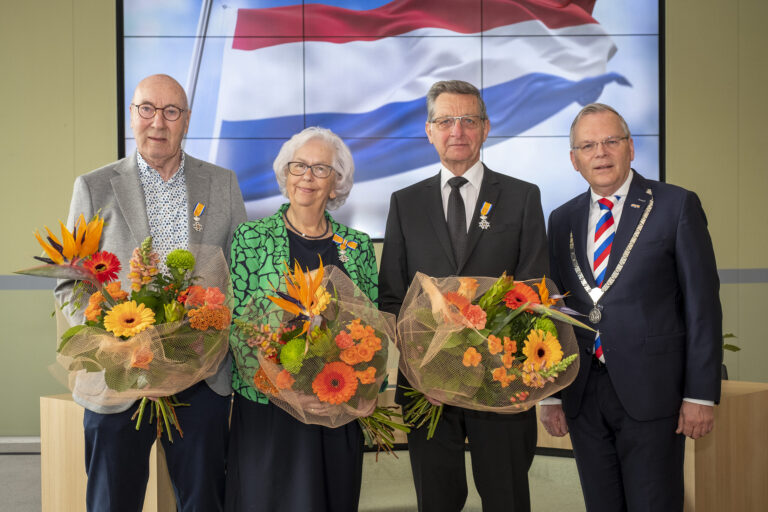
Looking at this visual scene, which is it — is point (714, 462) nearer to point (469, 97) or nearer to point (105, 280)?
point (469, 97)

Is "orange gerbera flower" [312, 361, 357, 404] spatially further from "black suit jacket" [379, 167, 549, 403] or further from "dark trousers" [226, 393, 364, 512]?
"black suit jacket" [379, 167, 549, 403]

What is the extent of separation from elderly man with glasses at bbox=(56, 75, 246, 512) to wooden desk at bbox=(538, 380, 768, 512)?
2.05 metres

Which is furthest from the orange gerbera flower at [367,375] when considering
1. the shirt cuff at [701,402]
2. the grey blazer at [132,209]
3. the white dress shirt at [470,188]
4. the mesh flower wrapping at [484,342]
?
the shirt cuff at [701,402]

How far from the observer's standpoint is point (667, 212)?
229 centimetres

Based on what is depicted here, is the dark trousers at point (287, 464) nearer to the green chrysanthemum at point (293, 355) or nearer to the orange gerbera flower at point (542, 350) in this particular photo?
the green chrysanthemum at point (293, 355)

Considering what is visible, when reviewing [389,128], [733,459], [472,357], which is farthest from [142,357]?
[389,128]

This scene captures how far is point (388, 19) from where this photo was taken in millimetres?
5496

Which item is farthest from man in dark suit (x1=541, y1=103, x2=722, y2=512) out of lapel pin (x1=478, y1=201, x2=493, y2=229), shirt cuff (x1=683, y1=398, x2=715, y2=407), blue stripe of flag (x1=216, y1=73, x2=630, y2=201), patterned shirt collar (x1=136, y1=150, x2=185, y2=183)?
blue stripe of flag (x1=216, y1=73, x2=630, y2=201)

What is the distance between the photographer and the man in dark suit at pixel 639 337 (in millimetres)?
2188

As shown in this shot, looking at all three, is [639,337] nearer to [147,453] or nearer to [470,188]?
[470,188]

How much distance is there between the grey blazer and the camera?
7.10ft

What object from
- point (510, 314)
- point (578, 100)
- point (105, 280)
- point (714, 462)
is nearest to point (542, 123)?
point (578, 100)

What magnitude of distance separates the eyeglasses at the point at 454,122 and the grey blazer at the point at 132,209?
32.1 inches

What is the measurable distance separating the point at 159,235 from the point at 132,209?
0.12 metres
